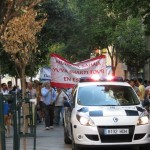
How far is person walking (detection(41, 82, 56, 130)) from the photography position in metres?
18.7

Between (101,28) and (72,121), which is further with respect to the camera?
(101,28)

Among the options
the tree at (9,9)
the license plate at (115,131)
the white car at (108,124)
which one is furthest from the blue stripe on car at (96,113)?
the tree at (9,9)

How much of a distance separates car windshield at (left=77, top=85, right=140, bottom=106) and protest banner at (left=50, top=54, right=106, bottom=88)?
4286mm

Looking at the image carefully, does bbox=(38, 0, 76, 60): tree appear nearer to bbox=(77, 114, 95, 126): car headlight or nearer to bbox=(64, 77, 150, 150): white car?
bbox=(64, 77, 150, 150): white car

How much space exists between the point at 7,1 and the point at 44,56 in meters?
25.7

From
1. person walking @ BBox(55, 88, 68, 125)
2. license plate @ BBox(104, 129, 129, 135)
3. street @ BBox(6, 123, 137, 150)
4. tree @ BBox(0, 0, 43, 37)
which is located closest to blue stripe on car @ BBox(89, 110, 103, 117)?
license plate @ BBox(104, 129, 129, 135)

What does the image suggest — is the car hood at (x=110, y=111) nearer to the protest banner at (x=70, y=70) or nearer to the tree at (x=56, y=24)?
the protest banner at (x=70, y=70)

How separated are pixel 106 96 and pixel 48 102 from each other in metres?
6.73

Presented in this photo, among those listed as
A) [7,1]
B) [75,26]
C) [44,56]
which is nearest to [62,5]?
[75,26]

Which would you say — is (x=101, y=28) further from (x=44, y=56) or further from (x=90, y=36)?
(x=44, y=56)

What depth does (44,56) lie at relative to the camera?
32.8 meters

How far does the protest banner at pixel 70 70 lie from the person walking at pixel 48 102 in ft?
5.63

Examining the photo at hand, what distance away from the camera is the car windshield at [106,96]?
Answer: 41.3ft

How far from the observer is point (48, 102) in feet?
63.4
